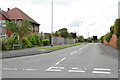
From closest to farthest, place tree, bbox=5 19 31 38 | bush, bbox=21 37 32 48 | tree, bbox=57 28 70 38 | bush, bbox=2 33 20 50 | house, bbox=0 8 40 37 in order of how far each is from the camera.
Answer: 1. bush, bbox=2 33 20 50
2. bush, bbox=21 37 32 48
3. tree, bbox=5 19 31 38
4. house, bbox=0 8 40 37
5. tree, bbox=57 28 70 38

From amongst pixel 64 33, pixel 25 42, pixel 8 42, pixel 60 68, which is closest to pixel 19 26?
pixel 25 42

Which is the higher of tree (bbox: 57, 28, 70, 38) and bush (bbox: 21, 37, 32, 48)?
tree (bbox: 57, 28, 70, 38)

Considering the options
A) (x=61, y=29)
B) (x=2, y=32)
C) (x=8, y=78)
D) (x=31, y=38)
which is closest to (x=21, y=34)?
(x=31, y=38)

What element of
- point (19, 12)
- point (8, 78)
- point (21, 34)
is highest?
point (19, 12)

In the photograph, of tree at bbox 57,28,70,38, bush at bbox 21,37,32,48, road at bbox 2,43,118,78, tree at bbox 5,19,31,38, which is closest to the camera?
road at bbox 2,43,118,78

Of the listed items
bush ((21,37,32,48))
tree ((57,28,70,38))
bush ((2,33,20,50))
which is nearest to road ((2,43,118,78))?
bush ((2,33,20,50))

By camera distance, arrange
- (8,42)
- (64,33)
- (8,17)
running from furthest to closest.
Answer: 1. (64,33)
2. (8,17)
3. (8,42)

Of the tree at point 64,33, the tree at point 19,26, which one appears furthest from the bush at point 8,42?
the tree at point 64,33

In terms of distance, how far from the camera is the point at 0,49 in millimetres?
23875

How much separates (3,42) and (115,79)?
19988mm

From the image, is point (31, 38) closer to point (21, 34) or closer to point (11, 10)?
point (21, 34)

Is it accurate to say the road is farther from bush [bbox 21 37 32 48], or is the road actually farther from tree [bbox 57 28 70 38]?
tree [bbox 57 28 70 38]

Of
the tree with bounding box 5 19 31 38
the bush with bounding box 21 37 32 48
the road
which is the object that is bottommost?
the road

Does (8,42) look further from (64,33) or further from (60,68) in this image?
(64,33)
